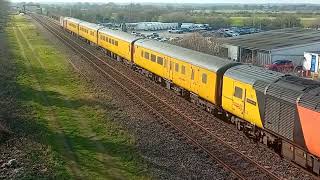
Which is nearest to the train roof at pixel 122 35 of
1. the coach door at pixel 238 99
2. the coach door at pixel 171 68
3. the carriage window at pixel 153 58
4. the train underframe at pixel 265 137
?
the carriage window at pixel 153 58

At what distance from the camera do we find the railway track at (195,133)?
1738 centimetres

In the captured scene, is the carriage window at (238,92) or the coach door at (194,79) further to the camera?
the coach door at (194,79)

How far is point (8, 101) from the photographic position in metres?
28.9

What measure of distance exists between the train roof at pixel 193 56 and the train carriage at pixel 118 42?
17.2 feet

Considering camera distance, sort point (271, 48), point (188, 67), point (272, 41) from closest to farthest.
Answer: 1. point (188, 67)
2. point (271, 48)
3. point (272, 41)

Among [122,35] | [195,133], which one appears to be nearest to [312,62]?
[122,35]

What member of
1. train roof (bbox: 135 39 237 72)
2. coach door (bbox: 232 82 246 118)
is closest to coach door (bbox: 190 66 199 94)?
train roof (bbox: 135 39 237 72)

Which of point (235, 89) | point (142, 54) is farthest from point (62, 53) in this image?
point (235, 89)

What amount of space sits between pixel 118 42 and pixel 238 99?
2750 centimetres

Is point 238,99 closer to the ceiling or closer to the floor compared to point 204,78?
closer to the floor

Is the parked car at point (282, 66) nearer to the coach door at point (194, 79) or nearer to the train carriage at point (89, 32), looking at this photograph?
the train carriage at point (89, 32)

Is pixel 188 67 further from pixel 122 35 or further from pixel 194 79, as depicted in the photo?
pixel 122 35

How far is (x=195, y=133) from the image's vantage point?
22.2 meters

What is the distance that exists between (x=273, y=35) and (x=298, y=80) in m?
60.3
